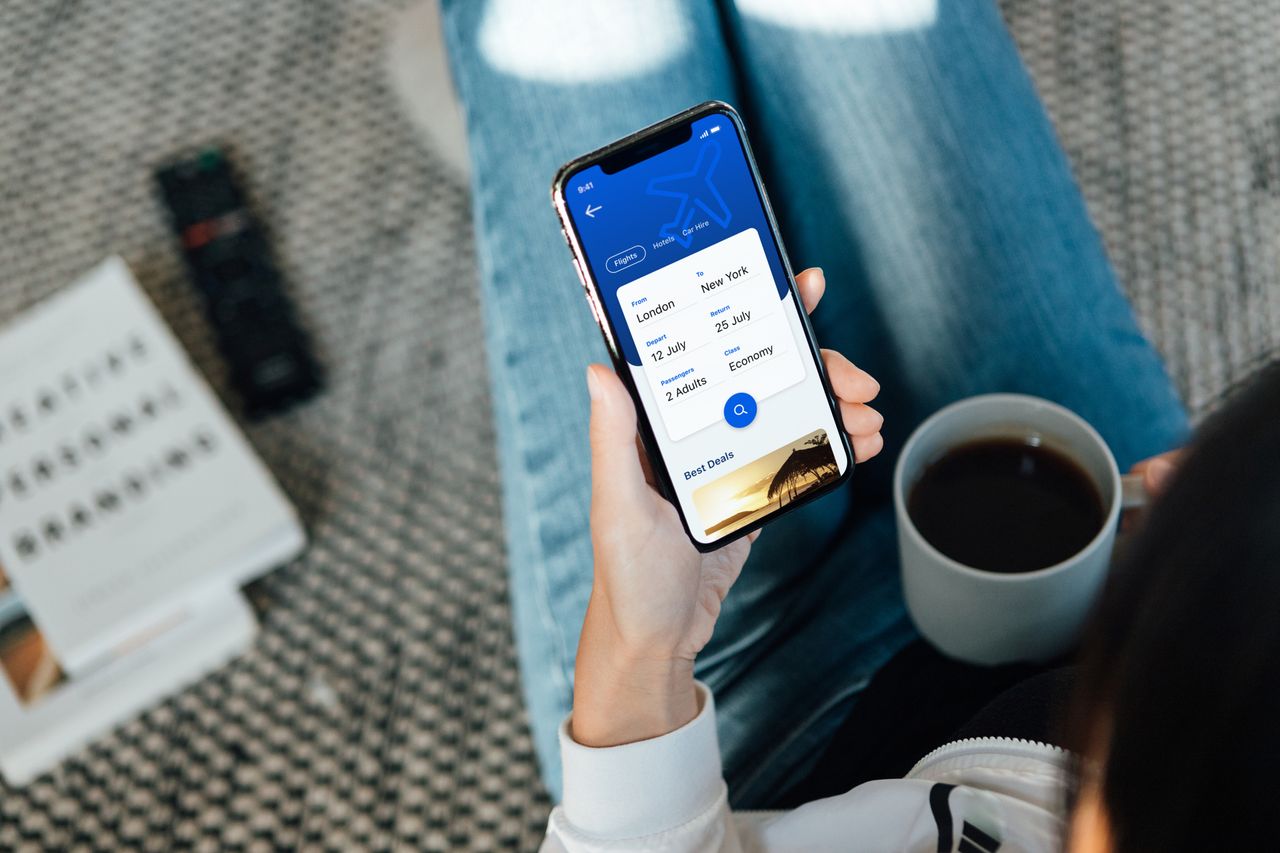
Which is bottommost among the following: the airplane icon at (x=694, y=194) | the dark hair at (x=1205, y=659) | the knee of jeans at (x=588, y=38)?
the dark hair at (x=1205, y=659)

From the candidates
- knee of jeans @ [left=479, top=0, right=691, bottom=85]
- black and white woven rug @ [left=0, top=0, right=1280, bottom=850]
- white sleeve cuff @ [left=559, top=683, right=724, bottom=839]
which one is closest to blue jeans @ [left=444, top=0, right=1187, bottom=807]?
knee of jeans @ [left=479, top=0, right=691, bottom=85]

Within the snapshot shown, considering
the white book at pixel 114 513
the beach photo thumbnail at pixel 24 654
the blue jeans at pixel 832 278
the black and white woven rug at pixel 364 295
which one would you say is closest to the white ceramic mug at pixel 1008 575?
the blue jeans at pixel 832 278

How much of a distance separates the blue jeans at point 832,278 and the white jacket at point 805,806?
0.32 feet

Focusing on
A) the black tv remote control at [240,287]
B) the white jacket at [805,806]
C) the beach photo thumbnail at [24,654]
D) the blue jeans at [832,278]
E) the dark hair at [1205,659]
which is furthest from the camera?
the black tv remote control at [240,287]

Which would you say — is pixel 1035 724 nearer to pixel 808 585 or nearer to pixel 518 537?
pixel 808 585

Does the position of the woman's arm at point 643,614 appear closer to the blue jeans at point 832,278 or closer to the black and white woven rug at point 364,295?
the blue jeans at point 832,278

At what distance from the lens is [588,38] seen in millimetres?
646

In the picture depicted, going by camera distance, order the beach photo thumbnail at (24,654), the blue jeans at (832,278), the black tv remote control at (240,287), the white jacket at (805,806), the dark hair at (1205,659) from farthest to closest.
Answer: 1. the black tv remote control at (240,287)
2. the beach photo thumbnail at (24,654)
3. the blue jeans at (832,278)
4. the white jacket at (805,806)
5. the dark hair at (1205,659)

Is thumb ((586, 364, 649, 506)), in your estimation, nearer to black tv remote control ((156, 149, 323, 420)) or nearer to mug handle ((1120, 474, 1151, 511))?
mug handle ((1120, 474, 1151, 511))

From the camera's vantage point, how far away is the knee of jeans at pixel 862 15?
0.63 metres

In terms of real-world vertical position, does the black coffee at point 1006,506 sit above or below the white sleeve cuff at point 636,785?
above

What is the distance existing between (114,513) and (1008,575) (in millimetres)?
742

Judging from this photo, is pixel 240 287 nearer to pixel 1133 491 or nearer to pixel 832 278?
pixel 832 278

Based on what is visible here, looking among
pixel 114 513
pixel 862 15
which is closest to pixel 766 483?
pixel 862 15
